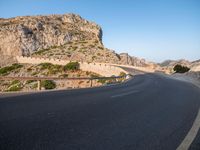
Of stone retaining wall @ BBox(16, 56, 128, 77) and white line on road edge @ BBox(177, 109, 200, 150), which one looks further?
stone retaining wall @ BBox(16, 56, 128, 77)

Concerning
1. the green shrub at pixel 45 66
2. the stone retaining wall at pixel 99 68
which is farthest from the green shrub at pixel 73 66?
the green shrub at pixel 45 66

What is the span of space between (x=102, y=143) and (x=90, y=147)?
1.14 feet

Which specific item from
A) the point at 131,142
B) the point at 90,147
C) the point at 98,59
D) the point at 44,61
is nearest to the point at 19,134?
the point at 90,147

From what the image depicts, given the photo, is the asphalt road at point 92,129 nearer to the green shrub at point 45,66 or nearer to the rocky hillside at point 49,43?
the green shrub at point 45,66

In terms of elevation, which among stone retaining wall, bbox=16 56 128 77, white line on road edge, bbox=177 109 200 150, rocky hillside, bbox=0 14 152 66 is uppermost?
rocky hillside, bbox=0 14 152 66

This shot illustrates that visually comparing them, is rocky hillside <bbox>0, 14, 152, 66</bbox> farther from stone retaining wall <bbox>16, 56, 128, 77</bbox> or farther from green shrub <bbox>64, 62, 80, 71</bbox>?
green shrub <bbox>64, 62, 80, 71</bbox>

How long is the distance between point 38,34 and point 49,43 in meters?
7.33

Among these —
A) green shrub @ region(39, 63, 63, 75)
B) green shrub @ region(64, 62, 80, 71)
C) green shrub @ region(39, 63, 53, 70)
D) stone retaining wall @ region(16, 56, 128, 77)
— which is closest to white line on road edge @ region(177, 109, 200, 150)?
stone retaining wall @ region(16, 56, 128, 77)

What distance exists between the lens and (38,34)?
405 feet

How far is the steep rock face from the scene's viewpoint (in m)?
116

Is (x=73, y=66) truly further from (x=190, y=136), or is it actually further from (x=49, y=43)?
(x=49, y=43)

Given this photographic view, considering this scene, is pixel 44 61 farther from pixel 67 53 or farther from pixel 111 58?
pixel 111 58

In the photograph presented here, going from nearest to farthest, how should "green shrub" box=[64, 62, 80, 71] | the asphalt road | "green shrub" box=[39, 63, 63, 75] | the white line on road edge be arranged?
the asphalt road → the white line on road edge → "green shrub" box=[64, 62, 80, 71] → "green shrub" box=[39, 63, 63, 75]

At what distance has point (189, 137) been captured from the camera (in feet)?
18.0
